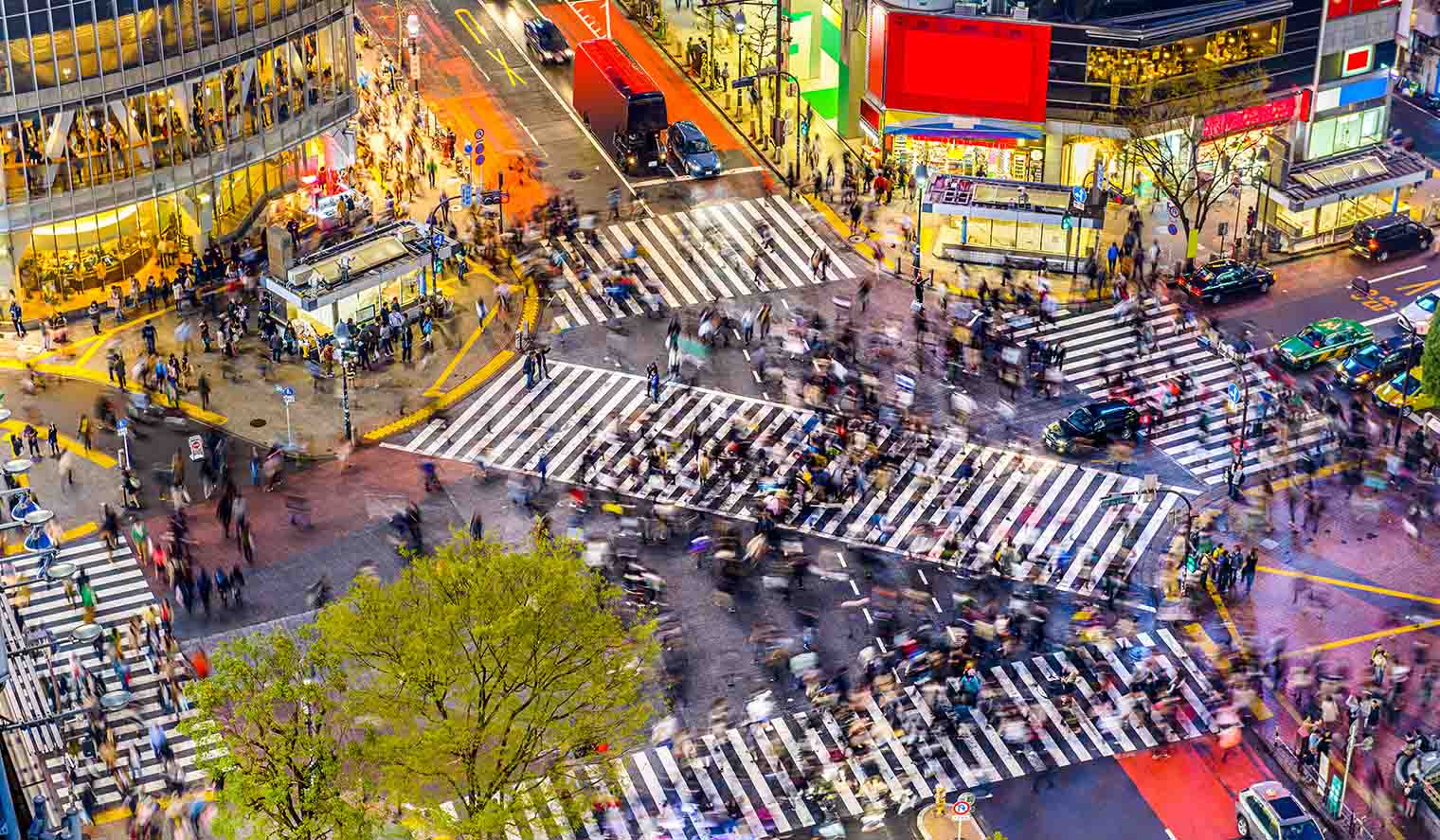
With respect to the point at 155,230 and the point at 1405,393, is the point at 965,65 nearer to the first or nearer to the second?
the point at 1405,393

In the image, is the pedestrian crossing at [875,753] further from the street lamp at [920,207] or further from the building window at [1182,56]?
the building window at [1182,56]

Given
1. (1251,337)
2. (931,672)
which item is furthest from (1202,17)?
(931,672)

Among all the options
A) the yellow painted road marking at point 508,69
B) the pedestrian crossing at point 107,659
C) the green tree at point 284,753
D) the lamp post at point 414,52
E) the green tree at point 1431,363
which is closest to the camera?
the green tree at point 284,753

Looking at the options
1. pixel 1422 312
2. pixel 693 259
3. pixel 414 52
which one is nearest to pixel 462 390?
pixel 693 259

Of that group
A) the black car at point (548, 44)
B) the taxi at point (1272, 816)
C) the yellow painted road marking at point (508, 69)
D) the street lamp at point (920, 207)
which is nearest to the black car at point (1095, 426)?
the street lamp at point (920, 207)

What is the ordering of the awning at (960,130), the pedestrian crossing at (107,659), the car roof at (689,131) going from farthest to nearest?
the car roof at (689,131) < the awning at (960,130) < the pedestrian crossing at (107,659)

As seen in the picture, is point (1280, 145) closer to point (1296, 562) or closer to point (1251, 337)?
point (1251, 337)
